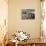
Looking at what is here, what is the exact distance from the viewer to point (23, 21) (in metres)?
4.57

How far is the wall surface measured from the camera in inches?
178

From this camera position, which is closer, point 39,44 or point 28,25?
point 39,44

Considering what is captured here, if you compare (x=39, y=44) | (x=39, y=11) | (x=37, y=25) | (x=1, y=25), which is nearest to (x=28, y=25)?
(x=37, y=25)

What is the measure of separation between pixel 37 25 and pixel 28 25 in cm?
28

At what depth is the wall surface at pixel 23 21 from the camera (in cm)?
453

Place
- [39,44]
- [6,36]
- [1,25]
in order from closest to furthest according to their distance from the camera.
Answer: [39,44]
[1,25]
[6,36]

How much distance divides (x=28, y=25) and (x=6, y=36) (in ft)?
2.54

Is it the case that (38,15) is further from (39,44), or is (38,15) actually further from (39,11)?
(39,44)

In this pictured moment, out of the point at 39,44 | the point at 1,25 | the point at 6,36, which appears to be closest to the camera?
the point at 39,44

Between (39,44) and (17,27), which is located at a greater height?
(17,27)

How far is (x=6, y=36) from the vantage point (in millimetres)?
4375

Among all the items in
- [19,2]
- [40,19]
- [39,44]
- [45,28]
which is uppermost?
[19,2]

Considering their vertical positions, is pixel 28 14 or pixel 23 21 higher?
pixel 28 14

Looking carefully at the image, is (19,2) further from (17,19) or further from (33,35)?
(33,35)
